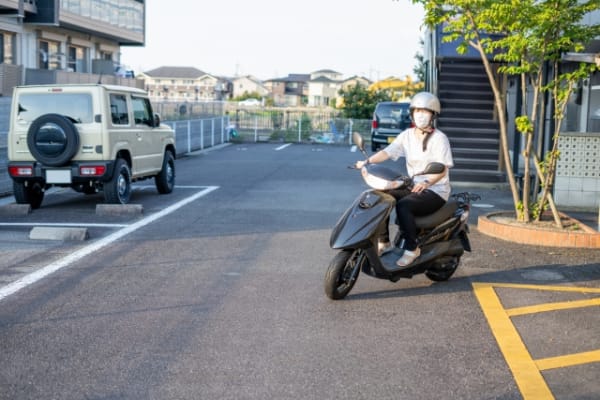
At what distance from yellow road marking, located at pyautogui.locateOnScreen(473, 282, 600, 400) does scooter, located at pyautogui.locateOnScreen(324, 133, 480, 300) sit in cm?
58

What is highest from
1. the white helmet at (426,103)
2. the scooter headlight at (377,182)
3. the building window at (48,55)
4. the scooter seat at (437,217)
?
the building window at (48,55)

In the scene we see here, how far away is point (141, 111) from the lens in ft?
45.2

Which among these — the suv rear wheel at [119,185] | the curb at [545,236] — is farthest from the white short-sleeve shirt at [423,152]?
the suv rear wheel at [119,185]

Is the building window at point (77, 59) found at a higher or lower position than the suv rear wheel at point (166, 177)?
higher

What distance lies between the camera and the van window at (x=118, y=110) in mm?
12445

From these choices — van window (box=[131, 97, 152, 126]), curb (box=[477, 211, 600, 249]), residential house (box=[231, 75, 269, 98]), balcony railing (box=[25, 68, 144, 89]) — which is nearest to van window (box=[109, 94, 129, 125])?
van window (box=[131, 97, 152, 126])

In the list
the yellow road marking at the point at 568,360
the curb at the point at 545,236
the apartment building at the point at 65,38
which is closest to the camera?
the yellow road marking at the point at 568,360

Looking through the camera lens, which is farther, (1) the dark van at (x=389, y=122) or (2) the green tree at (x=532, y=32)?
(1) the dark van at (x=389, y=122)

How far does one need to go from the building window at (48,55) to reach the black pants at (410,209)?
28198 mm

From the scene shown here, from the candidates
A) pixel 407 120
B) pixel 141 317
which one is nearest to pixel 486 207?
pixel 141 317

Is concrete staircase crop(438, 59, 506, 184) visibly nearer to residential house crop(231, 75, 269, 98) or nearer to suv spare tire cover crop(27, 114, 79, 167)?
suv spare tire cover crop(27, 114, 79, 167)

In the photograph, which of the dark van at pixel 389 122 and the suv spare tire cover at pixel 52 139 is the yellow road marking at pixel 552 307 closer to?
the suv spare tire cover at pixel 52 139

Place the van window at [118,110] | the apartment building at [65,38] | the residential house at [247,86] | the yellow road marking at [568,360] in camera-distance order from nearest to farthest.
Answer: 1. the yellow road marking at [568,360]
2. the van window at [118,110]
3. the apartment building at [65,38]
4. the residential house at [247,86]

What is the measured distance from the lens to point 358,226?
645cm
